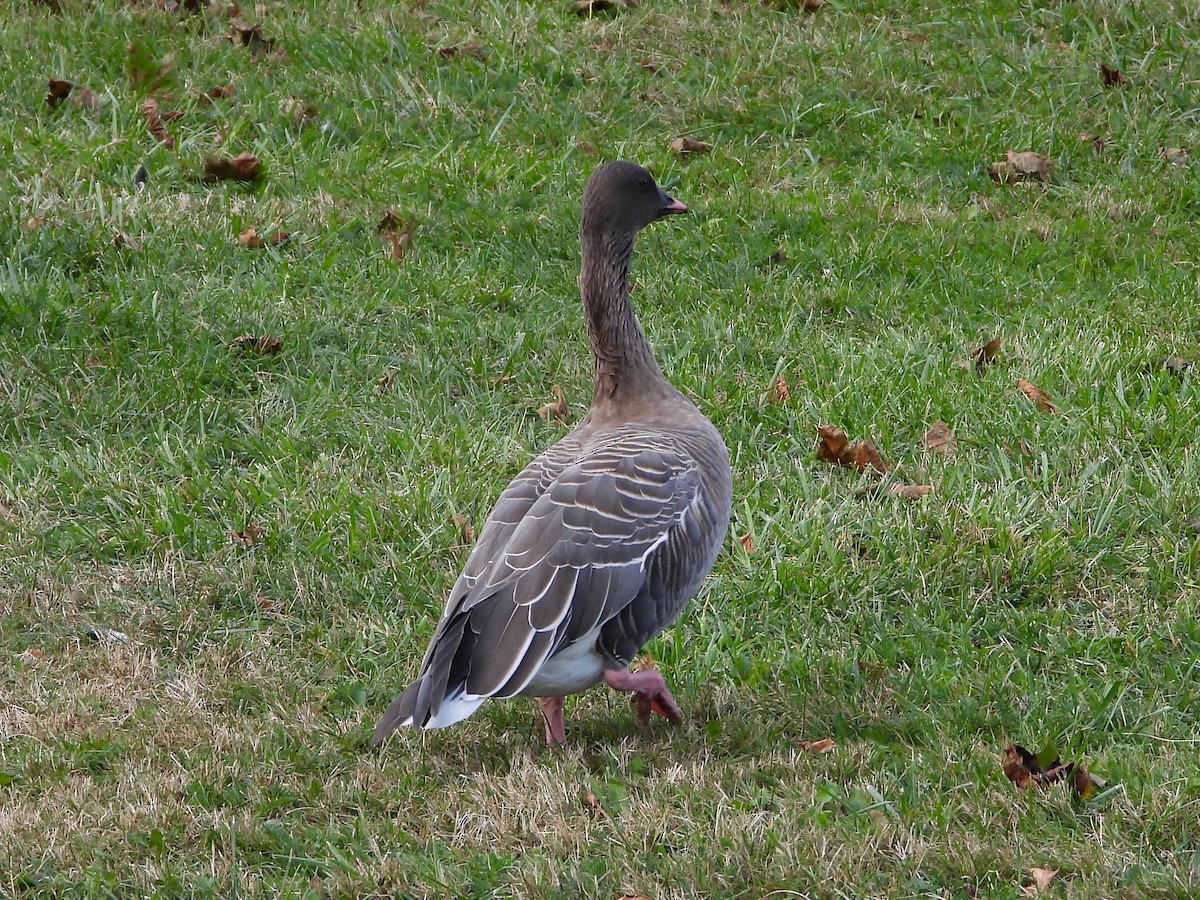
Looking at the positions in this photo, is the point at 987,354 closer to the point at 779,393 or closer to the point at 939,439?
the point at 939,439

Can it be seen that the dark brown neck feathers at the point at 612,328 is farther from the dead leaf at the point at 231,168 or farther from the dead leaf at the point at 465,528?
the dead leaf at the point at 231,168

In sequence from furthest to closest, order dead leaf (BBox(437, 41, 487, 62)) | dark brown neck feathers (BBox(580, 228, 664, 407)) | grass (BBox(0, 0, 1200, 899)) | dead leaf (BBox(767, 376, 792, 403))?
dead leaf (BBox(437, 41, 487, 62))
dead leaf (BBox(767, 376, 792, 403))
dark brown neck feathers (BBox(580, 228, 664, 407))
grass (BBox(0, 0, 1200, 899))

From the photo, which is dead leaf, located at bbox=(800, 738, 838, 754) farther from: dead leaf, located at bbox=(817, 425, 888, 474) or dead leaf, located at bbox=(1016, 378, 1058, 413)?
dead leaf, located at bbox=(1016, 378, 1058, 413)

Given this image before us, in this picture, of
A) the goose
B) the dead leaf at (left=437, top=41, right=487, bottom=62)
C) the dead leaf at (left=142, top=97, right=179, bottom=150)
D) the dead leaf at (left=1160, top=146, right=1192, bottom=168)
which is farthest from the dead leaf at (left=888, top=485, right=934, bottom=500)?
the dead leaf at (left=437, top=41, right=487, bottom=62)

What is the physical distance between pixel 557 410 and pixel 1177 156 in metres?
4.50

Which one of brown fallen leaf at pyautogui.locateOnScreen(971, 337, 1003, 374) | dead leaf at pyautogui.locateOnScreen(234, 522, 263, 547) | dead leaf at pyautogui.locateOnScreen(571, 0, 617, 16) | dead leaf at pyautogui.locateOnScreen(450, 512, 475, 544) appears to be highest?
dead leaf at pyautogui.locateOnScreen(571, 0, 617, 16)

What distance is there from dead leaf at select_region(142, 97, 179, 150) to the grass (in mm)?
90

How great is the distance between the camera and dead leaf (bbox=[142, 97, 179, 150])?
313 inches

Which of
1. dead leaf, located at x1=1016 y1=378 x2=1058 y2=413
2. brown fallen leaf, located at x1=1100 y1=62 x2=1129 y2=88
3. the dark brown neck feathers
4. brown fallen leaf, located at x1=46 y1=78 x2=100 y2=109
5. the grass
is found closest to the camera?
the grass

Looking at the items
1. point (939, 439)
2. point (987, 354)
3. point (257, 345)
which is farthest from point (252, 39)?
point (939, 439)

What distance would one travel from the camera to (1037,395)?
5.82 m

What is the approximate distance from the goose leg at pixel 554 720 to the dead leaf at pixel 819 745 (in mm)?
686

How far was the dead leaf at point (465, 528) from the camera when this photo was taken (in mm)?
5062

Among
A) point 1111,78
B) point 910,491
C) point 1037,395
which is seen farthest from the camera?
point 1111,78
